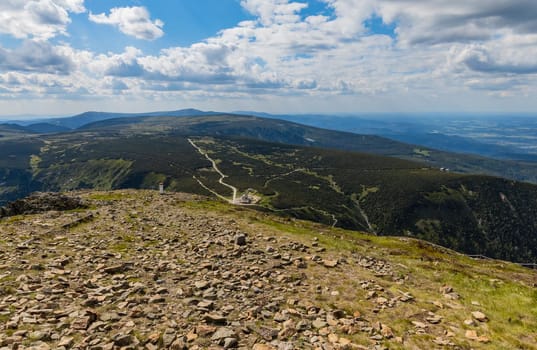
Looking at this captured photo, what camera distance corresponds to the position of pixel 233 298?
14.9 metres

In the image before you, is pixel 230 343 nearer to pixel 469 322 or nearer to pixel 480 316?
pixel 469 322

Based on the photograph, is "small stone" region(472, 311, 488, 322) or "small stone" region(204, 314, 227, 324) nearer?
"small stone" region(204, 314, 227, 324)

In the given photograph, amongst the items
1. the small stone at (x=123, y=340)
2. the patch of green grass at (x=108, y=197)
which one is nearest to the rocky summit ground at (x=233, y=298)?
the small stone at (x=123, y=340)

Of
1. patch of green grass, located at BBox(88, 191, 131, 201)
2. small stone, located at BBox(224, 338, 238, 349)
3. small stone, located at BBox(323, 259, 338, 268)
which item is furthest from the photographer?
patch of green grass, located at BBox(88, 191, 131, 201)

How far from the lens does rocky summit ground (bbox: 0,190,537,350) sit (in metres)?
11.6

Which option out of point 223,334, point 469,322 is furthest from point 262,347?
point 469,322

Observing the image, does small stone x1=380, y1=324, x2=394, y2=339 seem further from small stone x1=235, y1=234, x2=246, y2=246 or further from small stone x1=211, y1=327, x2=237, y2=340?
small stone x1=235, y1=234, x2=246, y2=246

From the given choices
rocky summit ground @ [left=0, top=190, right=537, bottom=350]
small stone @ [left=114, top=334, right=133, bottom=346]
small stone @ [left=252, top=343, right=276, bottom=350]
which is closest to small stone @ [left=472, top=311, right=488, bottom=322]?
rocky summit ground @ [left=0, top=190, right=537, bottom=350]

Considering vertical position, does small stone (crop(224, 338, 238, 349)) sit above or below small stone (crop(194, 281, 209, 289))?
above

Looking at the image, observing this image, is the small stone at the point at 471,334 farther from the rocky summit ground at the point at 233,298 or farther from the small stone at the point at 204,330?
the small stone at the point at 204,330

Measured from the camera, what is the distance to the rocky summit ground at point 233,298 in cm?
1165

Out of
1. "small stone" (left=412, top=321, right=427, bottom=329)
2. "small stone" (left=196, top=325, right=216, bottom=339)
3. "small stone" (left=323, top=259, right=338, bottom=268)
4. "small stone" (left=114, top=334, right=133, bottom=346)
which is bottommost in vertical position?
"small stone" (left=323, top=259, right=338, bottom=268)

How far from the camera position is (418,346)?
12.1 m

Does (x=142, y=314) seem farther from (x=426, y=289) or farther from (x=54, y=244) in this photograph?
(x=426, y=289)
